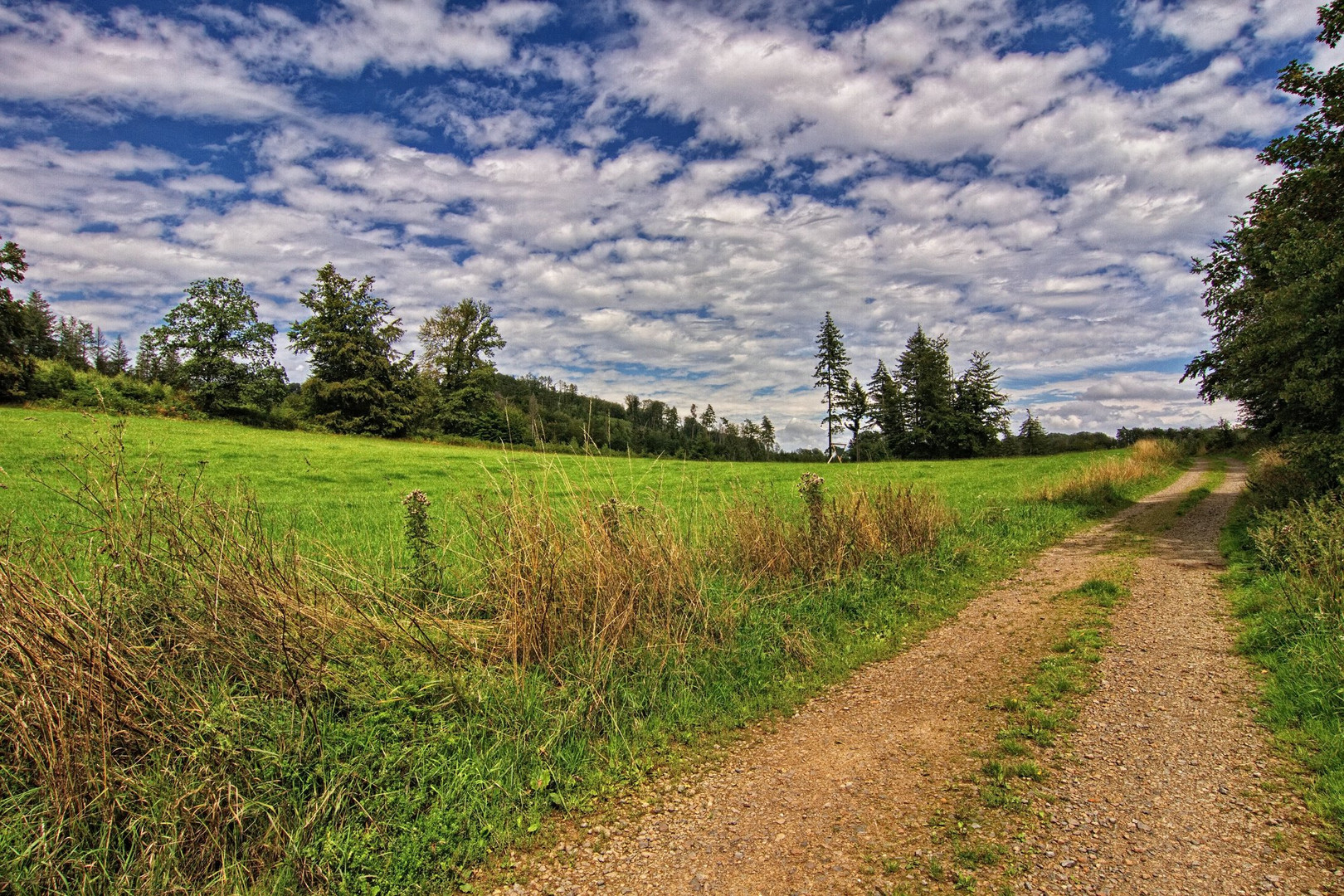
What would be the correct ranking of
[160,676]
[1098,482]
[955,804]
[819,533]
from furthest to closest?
[1098,482] < [819,533] < [955,804] < [160,676]

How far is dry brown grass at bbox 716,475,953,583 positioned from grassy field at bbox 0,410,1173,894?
437mm

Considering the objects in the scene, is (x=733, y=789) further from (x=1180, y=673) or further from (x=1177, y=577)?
(x=1177, y=577)

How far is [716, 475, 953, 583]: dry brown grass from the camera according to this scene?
322 inches

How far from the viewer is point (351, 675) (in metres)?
4.10

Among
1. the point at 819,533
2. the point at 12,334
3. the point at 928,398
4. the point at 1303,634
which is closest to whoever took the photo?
the point at 1303,634

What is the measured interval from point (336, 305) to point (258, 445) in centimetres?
3246

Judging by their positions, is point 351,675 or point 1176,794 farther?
point 351,675

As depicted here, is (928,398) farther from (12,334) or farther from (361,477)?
(12,334)

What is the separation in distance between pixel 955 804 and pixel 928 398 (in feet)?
222

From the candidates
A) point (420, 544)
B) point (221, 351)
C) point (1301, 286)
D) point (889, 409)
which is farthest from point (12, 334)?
point (889, 409)

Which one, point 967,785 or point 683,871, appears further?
point 967,785

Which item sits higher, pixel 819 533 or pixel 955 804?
pixel 819 533

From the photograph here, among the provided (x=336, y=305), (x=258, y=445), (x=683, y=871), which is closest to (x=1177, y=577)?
(x=683, y=871)

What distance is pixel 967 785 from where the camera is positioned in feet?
13.3
